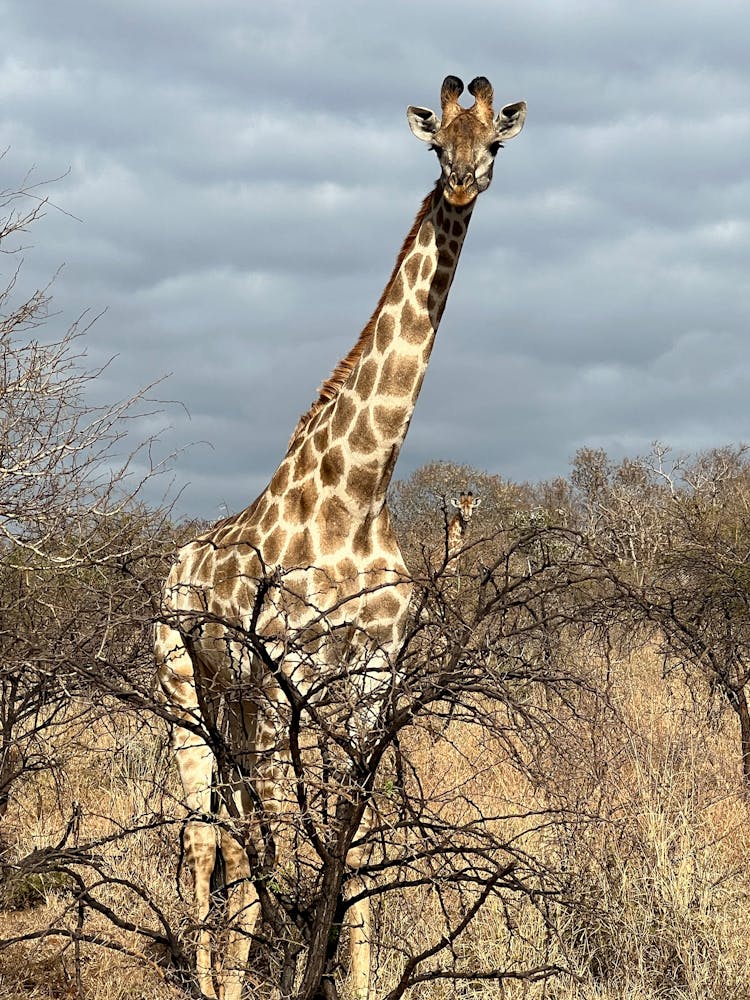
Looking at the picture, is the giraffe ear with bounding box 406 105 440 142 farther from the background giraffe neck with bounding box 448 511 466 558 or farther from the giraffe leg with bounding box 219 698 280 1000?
the background giraffe neck with bounding box 448 511 466 558

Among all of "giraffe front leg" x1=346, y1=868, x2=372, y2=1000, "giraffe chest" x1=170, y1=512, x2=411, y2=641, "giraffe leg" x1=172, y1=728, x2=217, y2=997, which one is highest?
"giraffe chest" x1=170, y1=512, x2=411, y2=641

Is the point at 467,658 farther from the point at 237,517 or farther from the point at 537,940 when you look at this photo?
the point at 237,517

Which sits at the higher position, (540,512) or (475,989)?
(540,512)

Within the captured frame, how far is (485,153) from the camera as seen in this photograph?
448 cm

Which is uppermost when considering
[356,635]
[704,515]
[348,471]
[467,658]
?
[704,515]

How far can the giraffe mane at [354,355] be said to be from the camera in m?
4.87

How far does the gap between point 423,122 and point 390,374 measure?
3.42 ft

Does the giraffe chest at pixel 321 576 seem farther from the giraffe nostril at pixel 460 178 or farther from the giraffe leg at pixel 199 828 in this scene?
the giraffe nostril at pixel 460 178

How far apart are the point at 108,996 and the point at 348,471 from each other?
222 centimetres

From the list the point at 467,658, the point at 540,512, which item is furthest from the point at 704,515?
the point at 540,512

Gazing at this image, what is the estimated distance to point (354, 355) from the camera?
5109mm

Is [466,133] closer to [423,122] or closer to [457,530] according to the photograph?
[423,122]

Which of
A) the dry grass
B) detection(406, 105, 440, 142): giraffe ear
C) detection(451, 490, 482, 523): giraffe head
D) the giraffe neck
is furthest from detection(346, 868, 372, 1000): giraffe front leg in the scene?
detection(451, 490, 482, 523): giraffe head

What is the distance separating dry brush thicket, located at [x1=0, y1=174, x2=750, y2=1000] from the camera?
9.27 feet
